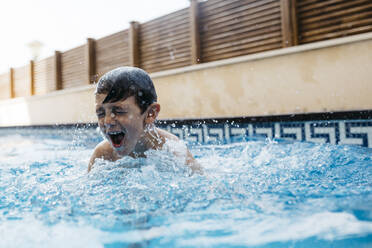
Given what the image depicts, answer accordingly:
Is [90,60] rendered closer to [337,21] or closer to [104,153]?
[337,21]

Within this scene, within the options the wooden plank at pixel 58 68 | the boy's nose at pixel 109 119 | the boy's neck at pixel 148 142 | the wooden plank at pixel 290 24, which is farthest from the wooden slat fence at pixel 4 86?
the boy's nose at pixel 109 119

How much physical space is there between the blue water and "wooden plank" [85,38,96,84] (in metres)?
7.80

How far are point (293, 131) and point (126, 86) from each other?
10.5 feet

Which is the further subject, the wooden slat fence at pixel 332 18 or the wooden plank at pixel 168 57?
the wooden plank at pixel 168 57

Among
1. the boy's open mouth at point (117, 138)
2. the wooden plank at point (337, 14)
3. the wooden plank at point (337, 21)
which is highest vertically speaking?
the wooden plank at point (337, 14)

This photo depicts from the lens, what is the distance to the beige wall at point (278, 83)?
4746 millimetres

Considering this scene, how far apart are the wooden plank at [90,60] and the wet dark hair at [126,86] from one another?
8.55 m

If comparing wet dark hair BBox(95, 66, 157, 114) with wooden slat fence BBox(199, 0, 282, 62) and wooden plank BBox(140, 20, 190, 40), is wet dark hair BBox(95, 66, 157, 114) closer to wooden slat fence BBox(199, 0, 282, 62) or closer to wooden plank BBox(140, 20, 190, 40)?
wooden slat fence BBox(199, 0, 282, 62)

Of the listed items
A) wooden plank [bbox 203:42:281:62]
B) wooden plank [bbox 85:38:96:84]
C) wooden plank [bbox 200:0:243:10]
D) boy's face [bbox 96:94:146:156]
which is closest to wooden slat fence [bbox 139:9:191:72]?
wooden plank [bbox 200:0:243:10]

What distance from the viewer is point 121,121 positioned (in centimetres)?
200

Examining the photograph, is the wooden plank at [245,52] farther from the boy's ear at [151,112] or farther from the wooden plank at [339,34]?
the boy's ear at [151,112]

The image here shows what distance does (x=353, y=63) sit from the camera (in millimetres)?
4750

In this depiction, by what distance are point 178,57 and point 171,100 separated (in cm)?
125

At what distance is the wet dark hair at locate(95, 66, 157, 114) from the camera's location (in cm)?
196
